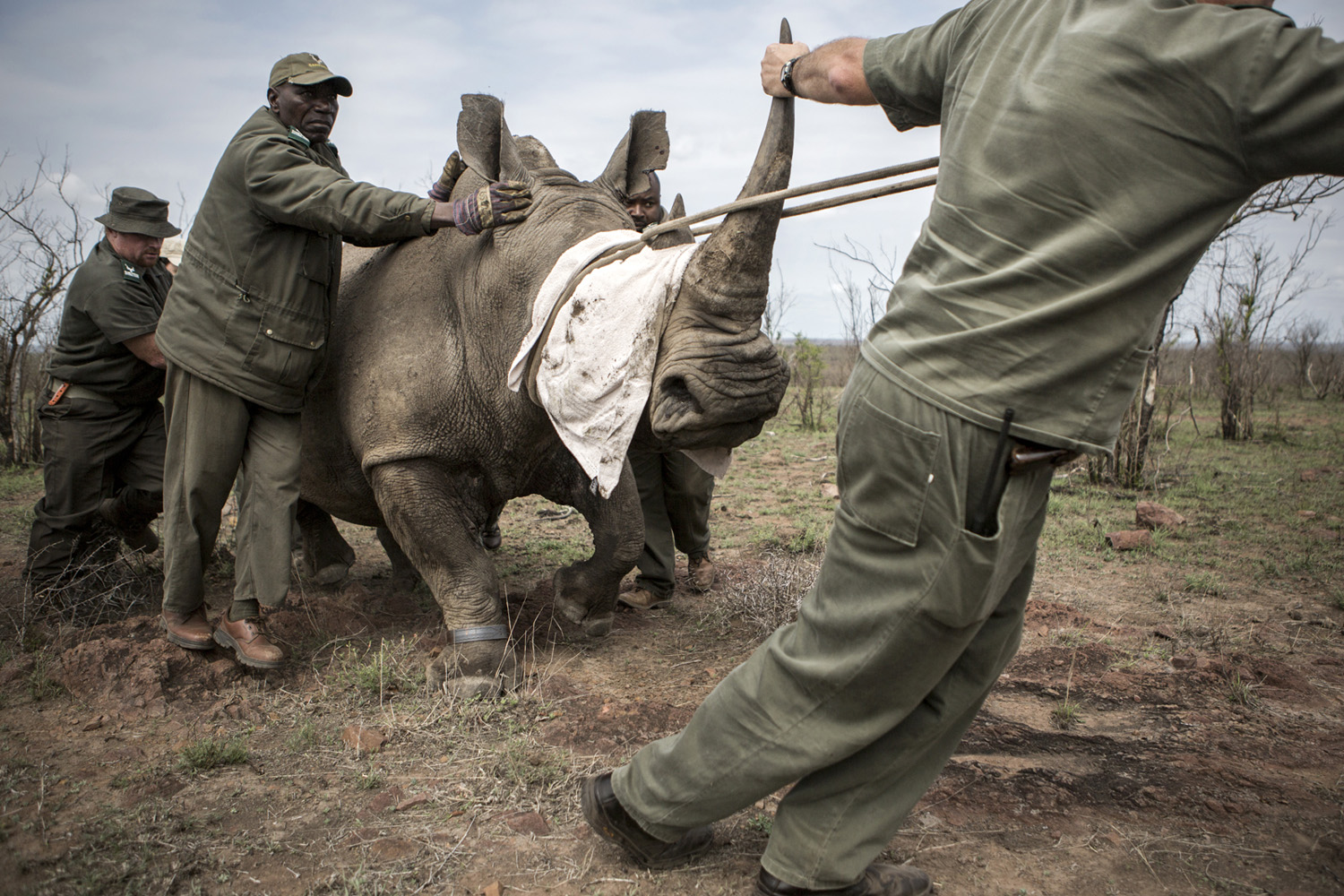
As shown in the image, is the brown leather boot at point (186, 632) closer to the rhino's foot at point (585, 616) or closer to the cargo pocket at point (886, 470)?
the rhino's foot at point (585, 616)

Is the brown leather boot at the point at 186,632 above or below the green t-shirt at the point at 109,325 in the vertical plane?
below

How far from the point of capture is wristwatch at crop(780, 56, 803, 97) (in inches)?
94.7

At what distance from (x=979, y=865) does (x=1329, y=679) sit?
7.82ft

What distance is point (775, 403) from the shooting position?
289 centimetres

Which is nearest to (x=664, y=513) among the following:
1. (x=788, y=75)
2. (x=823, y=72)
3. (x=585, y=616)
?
(x=585, y=616)

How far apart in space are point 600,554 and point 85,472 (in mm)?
2720

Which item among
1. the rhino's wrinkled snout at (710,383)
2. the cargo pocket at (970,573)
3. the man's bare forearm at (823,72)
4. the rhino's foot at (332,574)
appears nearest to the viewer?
the cargo pocket at (970,573)

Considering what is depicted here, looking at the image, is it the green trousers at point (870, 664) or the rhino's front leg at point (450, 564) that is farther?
the rhino's front leg at point (450, 564)

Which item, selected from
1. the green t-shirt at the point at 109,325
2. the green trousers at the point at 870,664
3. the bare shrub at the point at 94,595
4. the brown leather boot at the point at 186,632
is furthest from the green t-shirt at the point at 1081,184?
the bare shrub at the point at 94,595

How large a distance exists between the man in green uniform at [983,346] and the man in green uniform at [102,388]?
12.3ft

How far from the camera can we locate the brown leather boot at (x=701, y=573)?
17.4 ft

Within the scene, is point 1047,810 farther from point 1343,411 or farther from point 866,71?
point 1343,411

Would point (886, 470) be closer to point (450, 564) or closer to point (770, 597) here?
point (450, 564)

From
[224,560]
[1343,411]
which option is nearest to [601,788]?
[224,560]
